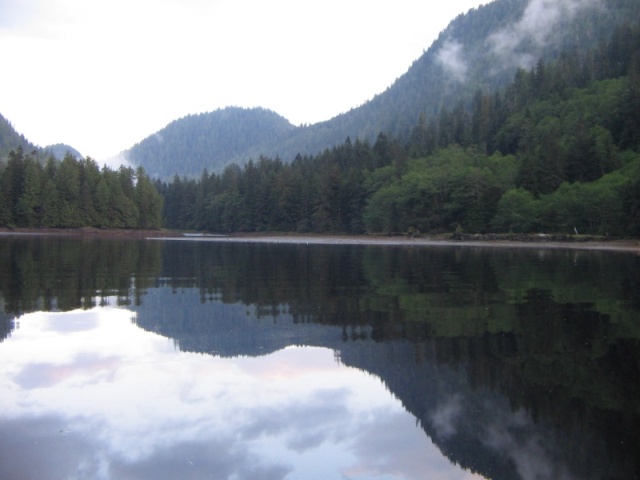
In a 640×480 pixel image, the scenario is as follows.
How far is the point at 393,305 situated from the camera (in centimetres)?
2220

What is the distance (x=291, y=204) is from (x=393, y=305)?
122m

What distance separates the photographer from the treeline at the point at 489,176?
90.4m

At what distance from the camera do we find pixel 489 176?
107 meters

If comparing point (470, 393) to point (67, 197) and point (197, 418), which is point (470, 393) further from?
point (67, 197)

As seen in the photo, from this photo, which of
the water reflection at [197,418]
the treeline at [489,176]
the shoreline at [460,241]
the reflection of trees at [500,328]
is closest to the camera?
the water reflection at [197,418]

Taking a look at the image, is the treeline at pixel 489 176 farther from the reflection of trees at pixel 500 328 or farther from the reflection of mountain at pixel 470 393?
the reflection of mountain at pixel 470 393

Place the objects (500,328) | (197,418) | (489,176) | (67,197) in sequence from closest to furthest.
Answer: (197,418)
(500,328)
(489,176)
(67,197)

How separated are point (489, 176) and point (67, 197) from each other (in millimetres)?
88132

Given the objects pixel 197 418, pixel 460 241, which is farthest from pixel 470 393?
pixel 460 241

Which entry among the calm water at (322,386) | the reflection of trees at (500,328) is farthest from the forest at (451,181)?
the calm water at (322,386)

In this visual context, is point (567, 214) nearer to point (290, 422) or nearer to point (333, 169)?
point (333, 169)

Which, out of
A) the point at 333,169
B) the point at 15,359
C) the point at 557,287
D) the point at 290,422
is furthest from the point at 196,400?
the point at 333,169

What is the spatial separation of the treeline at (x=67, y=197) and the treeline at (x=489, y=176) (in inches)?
1026

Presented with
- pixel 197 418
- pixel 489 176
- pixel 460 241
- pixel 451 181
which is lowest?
pixel 197 418
